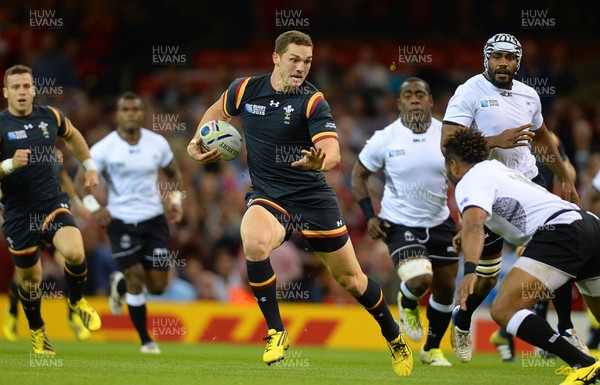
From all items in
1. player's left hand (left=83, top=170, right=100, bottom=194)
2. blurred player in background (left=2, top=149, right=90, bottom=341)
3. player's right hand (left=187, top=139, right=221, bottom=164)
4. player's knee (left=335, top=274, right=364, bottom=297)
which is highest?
player's right hand (left=187, top=139, right=221, bottom=164)

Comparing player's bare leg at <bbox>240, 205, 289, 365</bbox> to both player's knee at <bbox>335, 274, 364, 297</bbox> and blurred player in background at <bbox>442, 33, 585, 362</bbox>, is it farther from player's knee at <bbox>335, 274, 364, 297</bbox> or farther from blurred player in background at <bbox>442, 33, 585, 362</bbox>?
blurred player in background at <bbox>442, 33, 585, 362</bbox>

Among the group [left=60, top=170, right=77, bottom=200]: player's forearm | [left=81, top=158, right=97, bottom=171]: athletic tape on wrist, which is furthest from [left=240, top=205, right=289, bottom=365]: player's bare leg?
[left=60, top=170, right=77, bottom=200]: player's forearm

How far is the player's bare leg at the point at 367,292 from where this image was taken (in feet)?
30.1

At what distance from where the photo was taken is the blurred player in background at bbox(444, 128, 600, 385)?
7.77 m

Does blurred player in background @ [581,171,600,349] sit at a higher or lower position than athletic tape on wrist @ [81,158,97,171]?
lower

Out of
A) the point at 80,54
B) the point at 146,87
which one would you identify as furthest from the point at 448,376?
the point at 80,54

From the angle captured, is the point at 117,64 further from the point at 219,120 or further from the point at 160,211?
the point at 219,120

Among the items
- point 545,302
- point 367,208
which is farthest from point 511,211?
point 545,302

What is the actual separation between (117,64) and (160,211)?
983 cm

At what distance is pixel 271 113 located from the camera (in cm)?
937

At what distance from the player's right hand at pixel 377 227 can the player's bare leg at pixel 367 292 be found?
2181 mm

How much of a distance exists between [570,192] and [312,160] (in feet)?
10.8

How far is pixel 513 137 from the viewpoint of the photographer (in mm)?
9516

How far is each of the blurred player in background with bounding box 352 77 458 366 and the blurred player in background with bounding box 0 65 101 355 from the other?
11.0ft
